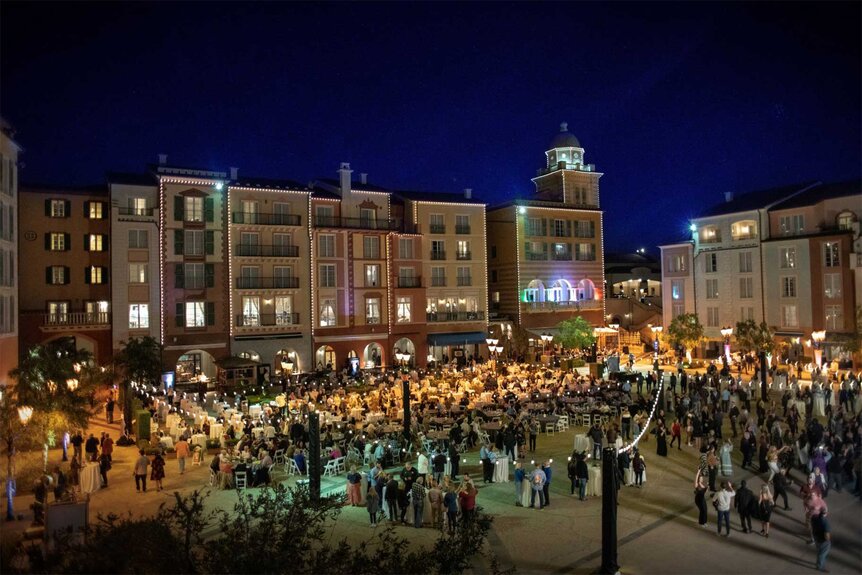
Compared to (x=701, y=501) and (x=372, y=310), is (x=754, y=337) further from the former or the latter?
(x=372, y=310)

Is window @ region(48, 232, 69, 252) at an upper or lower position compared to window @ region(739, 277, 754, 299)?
upper

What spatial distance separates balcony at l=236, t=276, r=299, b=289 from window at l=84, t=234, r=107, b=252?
7942mm

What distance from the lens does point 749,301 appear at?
45.5m

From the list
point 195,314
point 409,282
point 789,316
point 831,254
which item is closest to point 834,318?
point 789,316

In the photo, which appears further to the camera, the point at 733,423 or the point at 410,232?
the point at 410,232

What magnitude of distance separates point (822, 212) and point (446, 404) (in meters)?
30.7

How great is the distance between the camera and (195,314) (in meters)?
38.4

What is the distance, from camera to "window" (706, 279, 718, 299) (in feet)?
157

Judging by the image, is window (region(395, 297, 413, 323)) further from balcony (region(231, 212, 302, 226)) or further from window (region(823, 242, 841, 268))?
window (region(823, 242, 841, 268))

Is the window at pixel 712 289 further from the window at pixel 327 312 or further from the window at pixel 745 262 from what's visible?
the window at pixel 327 312

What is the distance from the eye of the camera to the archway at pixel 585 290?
54625 mm

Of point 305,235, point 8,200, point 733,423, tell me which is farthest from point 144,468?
point 305,235

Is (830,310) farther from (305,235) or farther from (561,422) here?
(305,235)

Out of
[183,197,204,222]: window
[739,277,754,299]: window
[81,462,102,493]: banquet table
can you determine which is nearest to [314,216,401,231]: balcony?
[183,197,204,222]: window
